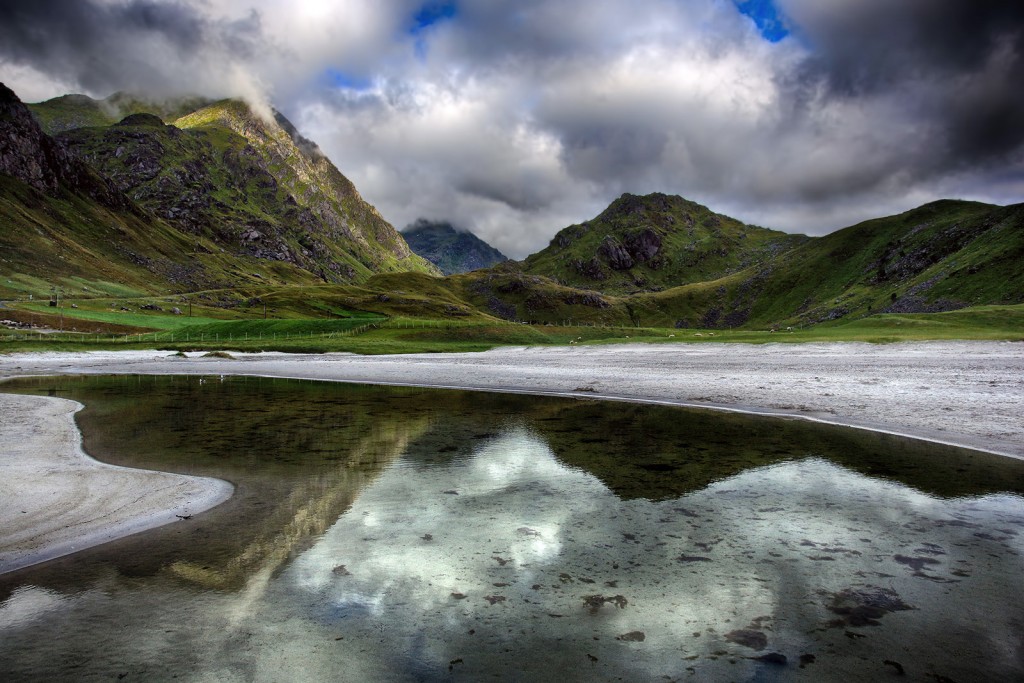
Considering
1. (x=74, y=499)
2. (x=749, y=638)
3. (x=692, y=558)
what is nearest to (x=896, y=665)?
(x=749, y=638)

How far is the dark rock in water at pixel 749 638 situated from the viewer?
7082mm

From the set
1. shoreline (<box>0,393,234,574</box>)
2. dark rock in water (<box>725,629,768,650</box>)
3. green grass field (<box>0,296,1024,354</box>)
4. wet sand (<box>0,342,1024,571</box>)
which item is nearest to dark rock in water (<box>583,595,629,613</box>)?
dark rock in water (<box>725,629,768,650</box>)

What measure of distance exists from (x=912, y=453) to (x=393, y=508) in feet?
56.5

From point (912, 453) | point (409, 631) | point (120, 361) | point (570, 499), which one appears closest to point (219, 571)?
point (409, 631)

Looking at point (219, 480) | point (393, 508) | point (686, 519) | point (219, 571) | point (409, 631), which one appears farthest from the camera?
point (219, 480)

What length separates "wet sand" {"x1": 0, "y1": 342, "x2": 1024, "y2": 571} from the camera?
13.1 m

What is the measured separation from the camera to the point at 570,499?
1345cm

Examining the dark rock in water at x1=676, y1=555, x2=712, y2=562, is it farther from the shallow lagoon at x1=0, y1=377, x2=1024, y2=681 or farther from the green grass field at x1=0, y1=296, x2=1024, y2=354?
the green grass field at x1=0, y1=296, x2=1024, y2=354

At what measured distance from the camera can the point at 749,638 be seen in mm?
7258

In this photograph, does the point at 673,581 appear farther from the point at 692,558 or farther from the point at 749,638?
the point at 749,638

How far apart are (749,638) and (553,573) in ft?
11.0

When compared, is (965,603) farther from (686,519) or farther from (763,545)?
(686,519)

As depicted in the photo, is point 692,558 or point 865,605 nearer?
point 865,605

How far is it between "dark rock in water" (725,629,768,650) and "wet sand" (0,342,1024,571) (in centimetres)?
1183
